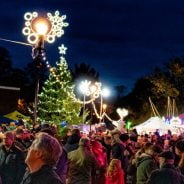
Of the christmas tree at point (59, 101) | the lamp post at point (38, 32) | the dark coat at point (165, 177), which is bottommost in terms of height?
the dark coat at point (165, 177)

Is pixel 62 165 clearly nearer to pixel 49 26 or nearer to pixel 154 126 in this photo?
pixel 49 26

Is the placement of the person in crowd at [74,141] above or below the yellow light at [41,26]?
below

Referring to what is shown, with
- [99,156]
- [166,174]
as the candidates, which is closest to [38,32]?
[99,156]

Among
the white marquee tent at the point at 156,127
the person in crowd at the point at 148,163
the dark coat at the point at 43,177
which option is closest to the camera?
the dark coat at the point at 43,177

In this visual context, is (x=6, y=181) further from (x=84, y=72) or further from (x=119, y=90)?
(x=119, y=90)

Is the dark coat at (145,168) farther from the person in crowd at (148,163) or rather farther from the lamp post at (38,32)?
the lamp post at (38,32)

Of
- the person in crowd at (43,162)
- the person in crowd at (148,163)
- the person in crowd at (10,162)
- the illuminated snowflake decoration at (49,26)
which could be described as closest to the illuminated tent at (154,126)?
the illuminated snowflake decoration at (49,26)
